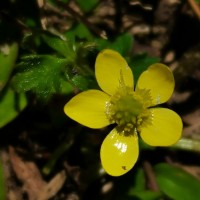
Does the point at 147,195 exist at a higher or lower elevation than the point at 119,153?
lower

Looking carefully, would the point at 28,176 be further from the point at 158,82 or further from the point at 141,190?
the point at 158,82

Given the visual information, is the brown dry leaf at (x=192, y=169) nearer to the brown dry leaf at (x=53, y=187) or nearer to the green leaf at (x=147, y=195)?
the green leaf at (x=147, y=195)

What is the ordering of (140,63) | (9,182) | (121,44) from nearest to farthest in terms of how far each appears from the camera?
(140,63), (121,44), (9,182)

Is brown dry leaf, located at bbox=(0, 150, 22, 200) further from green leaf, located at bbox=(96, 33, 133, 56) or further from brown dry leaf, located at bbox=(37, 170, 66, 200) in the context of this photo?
green leaf, located at bbox=(96, 33, 133, 56)

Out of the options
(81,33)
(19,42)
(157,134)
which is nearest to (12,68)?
(19,42)

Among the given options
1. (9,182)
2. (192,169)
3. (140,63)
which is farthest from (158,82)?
(9,182)

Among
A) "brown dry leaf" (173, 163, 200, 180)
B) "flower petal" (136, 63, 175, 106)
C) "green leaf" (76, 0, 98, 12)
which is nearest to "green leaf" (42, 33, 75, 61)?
"flower petal" (136, 63, 175, 106)
